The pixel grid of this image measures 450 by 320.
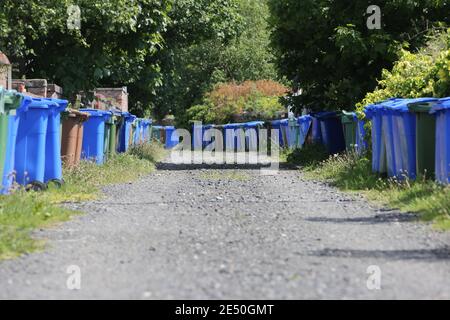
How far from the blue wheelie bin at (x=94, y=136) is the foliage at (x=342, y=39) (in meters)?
5.56

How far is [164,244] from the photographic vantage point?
8.27 meters

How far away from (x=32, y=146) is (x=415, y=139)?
5773mm

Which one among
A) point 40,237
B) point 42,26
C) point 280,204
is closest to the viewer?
point 40,237

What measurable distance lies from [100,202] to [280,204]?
8.30 ft

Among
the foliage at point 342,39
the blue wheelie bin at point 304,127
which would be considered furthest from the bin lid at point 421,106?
the blue wheelie bin at point 304,127

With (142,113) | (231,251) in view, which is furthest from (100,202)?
(142,113)

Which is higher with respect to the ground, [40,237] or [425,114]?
[425,114]

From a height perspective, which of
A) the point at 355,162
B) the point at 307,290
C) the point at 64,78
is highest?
the point at 64,78

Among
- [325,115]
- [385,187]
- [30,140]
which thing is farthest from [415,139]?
[325,115]

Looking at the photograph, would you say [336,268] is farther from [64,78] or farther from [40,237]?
[64,78]

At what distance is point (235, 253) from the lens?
7.68 m

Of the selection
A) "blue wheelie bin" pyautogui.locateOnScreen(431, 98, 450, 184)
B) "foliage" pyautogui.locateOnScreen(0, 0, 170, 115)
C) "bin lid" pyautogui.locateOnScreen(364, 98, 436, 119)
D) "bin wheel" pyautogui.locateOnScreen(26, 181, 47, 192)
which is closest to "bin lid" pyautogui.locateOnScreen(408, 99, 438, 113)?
"bin lid" pyautogui.locateOnScreen(364, 98, 436, 119)

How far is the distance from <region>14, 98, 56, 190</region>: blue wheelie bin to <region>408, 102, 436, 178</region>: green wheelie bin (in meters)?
5.50

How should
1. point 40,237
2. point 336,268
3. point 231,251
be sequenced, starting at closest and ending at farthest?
point 336,268 → point 231,251 → point 40,237
